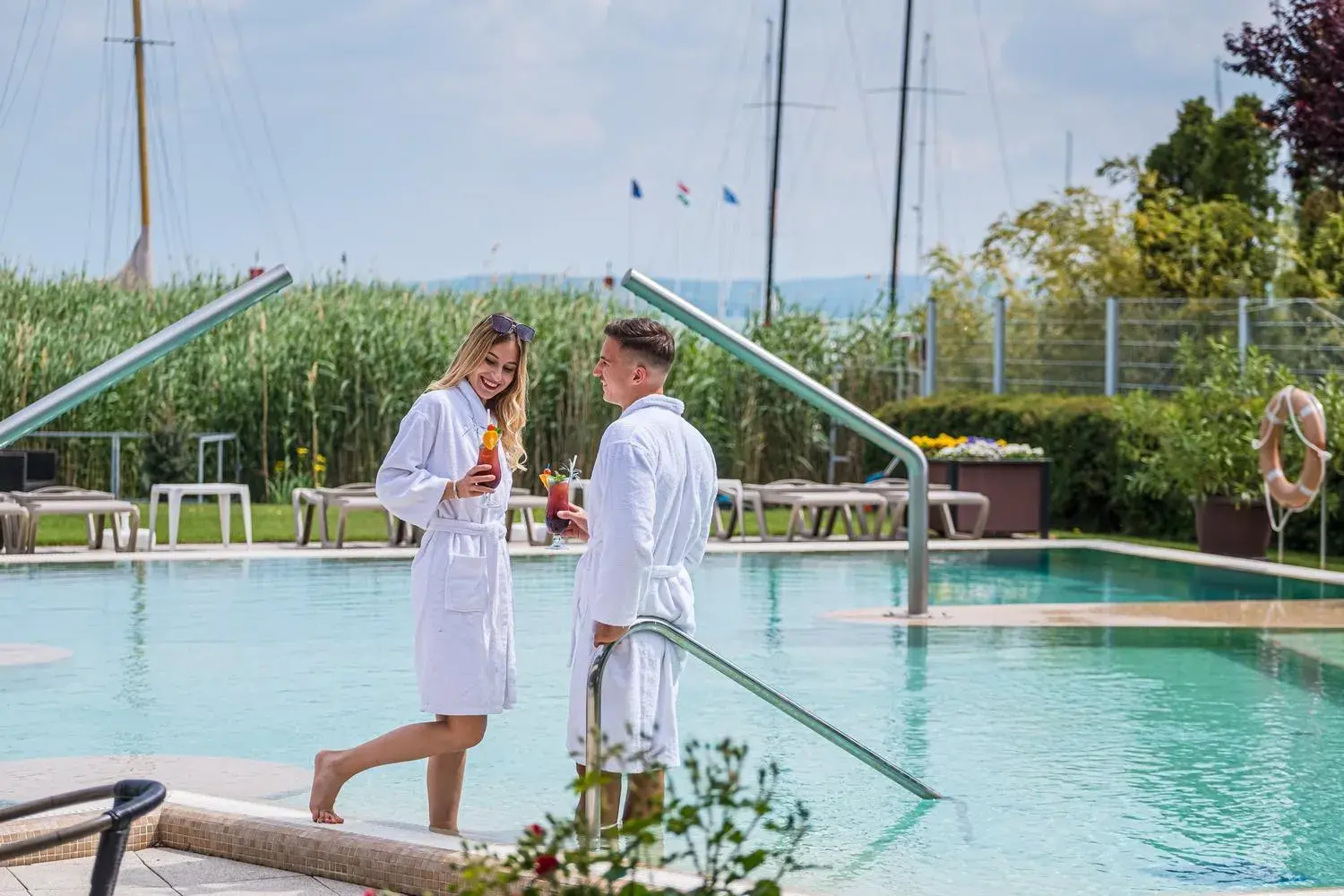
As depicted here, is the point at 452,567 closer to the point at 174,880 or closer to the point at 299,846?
the point at 299,846

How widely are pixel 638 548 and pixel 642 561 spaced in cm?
4

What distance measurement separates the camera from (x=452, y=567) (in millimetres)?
5227

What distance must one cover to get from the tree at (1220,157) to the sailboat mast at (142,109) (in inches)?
689

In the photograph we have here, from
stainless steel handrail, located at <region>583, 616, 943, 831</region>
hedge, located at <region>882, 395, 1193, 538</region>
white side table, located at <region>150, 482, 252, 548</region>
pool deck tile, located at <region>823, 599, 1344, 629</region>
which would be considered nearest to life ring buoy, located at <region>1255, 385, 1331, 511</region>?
pool deck tile, located at <region>823, 599, 1344, 629</region>

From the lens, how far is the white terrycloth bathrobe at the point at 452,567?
17.1ft

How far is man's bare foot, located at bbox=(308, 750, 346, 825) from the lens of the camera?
550 centimetres

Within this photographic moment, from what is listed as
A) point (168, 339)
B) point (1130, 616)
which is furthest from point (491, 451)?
point (1130, 616)

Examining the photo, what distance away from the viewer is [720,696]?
9492mm

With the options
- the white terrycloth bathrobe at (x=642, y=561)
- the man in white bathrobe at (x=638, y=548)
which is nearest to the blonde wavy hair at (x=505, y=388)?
the man in white bathrobe at (x=638, y=548)

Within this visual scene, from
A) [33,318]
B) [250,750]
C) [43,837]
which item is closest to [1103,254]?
[33,318]

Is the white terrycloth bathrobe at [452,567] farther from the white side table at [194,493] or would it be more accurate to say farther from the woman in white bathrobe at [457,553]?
the white side table at [194,493]

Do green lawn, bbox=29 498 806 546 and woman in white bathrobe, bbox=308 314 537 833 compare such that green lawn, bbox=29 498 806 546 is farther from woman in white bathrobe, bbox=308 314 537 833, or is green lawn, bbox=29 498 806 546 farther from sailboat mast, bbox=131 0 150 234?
sailboat mast, bbox=131 0 150 234

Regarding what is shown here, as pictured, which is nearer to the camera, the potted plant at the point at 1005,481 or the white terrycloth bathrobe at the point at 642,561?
the white terrycloth bathrobe at the point at 642,561

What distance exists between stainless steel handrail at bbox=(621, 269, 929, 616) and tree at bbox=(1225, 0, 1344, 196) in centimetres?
1356
